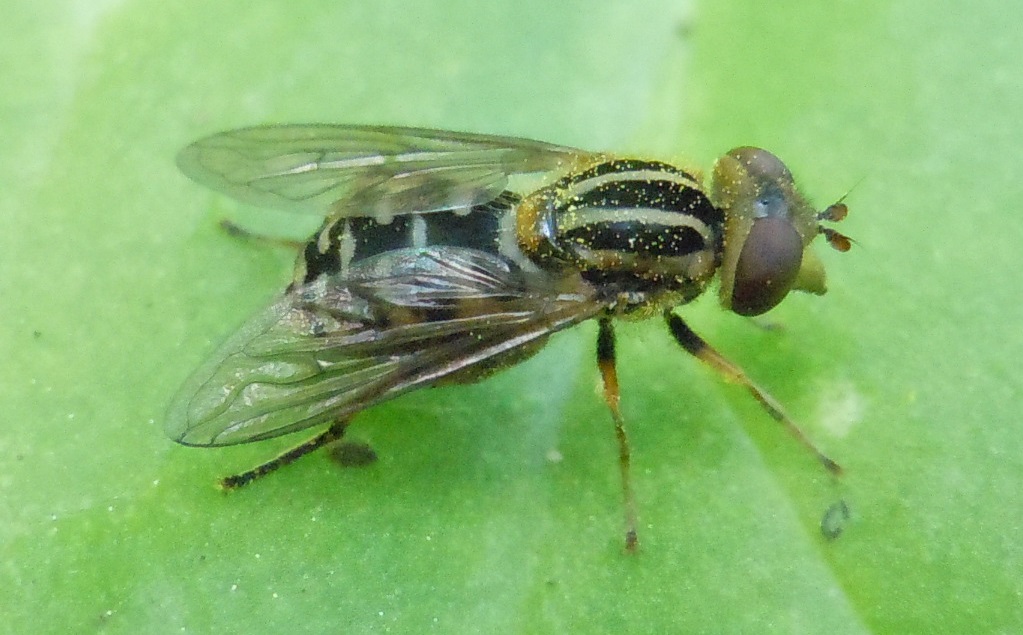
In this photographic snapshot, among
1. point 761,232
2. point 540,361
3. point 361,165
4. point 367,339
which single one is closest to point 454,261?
point 367,339

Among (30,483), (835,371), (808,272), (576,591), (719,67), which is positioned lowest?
(576,591)

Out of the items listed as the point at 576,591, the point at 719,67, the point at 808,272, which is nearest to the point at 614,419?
the point at 576,591

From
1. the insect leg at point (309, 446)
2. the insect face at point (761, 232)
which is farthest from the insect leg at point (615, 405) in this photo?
the insect leg at point (309, 446)

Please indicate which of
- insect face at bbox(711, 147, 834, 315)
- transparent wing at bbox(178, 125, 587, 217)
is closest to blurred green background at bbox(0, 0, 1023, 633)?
transparent wing at bbox(178, 125, 587, 217)

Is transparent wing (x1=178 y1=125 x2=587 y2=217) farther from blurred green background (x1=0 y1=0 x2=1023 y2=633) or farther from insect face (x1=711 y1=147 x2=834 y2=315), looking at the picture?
insect face (x1=711 y1=147 x2=834 y2=315)

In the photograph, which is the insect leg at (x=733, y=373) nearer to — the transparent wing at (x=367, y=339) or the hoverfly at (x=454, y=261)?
the hoverfly at (x=454, y=261)

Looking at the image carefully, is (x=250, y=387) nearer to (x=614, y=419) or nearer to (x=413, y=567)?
(x=413, y=567)

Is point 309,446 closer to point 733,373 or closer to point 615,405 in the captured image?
point 615,405
